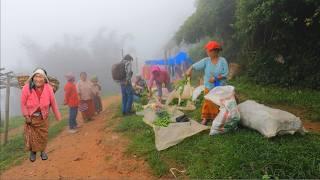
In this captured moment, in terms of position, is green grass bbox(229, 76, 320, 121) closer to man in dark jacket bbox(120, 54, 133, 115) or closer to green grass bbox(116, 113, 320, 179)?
green grass bbox(116, 113, 320, 179)

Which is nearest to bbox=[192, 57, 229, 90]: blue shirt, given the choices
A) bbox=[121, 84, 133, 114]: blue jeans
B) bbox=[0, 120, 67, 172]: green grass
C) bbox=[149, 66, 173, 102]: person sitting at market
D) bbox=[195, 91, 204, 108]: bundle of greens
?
bbox=[195, 91, 204, 108]: bundle of greens

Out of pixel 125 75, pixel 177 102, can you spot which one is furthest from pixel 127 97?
pixel 177 102

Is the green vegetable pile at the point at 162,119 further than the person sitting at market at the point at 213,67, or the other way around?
the green vegetable pile at the point at 162,119

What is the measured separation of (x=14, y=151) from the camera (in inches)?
398

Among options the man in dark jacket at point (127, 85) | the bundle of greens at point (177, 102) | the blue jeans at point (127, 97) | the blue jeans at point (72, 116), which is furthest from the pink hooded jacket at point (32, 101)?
the bundle of greens at point (177, 102)

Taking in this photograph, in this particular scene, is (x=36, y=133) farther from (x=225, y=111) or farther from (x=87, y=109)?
(x=87, y=109)

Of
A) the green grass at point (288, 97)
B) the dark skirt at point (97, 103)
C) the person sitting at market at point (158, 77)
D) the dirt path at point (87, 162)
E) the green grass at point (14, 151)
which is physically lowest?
the green grass at point (14, 151)

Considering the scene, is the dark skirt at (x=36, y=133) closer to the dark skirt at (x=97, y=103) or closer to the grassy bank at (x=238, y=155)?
the grassy bank at (x=238, y=155)

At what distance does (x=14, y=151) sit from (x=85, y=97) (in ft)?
8.58

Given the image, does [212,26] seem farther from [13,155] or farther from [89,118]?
[13,155]

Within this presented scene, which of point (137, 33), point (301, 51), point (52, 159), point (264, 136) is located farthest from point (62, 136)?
point (137, 33)

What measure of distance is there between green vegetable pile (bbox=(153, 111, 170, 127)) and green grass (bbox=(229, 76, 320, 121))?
2624 mm

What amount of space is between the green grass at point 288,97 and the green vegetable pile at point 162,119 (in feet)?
8.61

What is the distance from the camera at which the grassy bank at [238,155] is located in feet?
16.5
